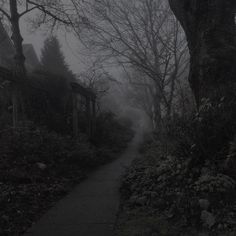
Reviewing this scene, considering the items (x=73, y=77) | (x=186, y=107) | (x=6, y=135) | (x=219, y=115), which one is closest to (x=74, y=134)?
(x=6, y=135)

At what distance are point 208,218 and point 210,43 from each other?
3690 mm

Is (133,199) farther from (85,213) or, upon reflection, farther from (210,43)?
(210,43)

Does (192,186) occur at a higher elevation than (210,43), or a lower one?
lower

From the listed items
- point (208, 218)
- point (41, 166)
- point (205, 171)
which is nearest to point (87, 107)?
point (41, 166)

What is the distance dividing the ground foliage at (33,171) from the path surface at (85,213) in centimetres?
22

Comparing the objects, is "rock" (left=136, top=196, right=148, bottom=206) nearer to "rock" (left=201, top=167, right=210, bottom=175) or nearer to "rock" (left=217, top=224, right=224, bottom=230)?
"rock" (left=201, top=167, right=210, bottom=175)

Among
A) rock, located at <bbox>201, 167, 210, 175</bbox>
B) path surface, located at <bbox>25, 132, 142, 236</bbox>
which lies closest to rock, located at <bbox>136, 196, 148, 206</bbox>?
path surface, located at <bbox>25, 132, 142, 236</bbox>

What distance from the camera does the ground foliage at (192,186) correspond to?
438 cm

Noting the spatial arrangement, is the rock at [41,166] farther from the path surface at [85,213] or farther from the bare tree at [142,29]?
the bare tree at [142,29]

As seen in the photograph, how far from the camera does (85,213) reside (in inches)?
209

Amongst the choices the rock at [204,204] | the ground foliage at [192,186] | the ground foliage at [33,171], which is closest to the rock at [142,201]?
the ground foliage at [192,186]

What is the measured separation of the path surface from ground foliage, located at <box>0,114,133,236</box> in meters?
0.22

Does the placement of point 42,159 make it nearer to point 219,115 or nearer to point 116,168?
point 116,168

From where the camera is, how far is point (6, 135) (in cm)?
830
